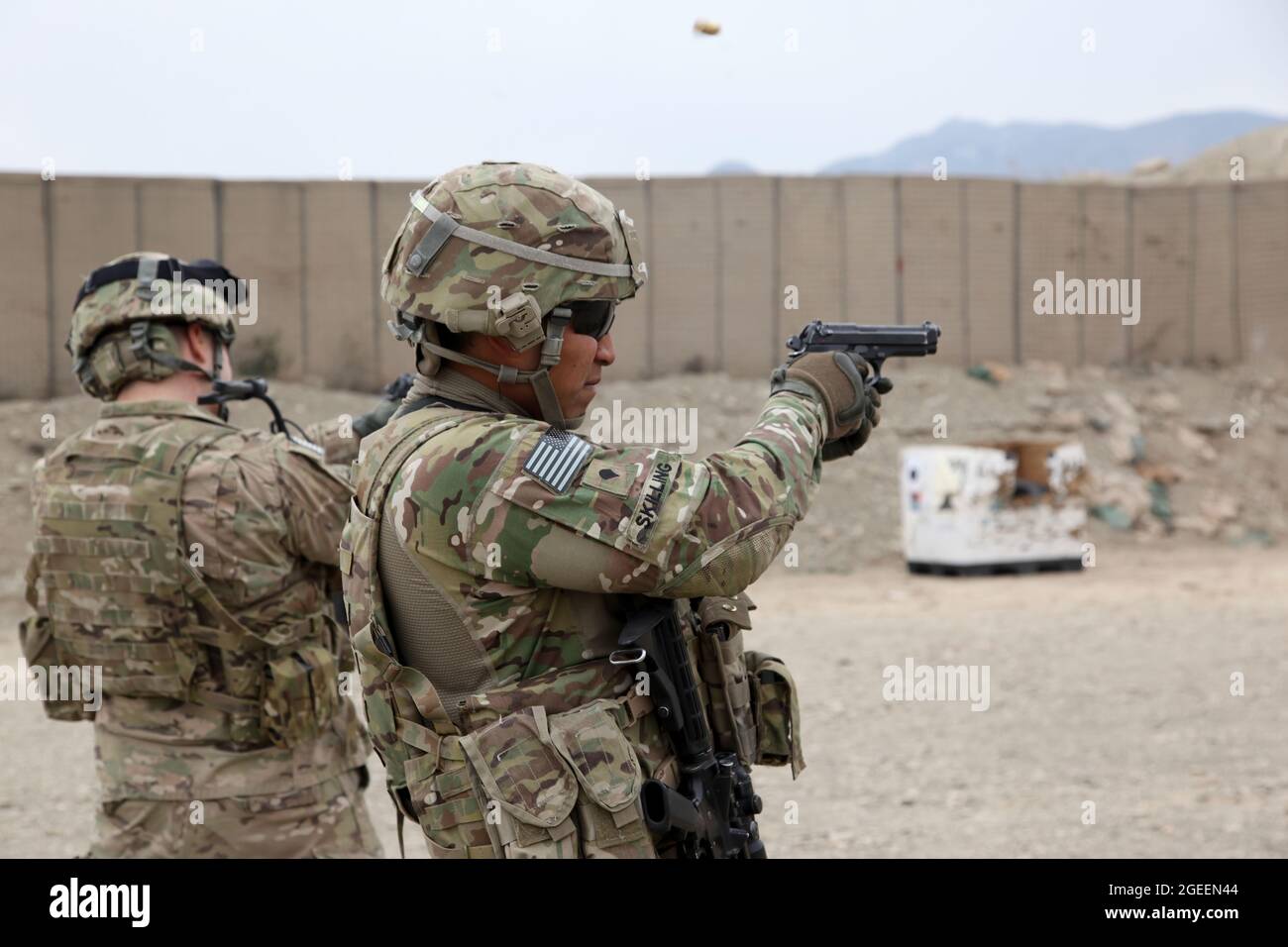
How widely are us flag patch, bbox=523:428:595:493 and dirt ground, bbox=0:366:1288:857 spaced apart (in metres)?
3.03

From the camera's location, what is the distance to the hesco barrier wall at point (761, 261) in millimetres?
15703

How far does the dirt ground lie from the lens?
18.9 feet

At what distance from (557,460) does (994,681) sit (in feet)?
22.7

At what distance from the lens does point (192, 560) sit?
3.32 metres

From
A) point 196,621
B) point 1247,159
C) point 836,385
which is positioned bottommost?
point 196,621

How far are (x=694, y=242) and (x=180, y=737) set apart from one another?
14406 mm

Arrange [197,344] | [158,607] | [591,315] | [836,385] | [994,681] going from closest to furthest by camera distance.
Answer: [591,315], [836,385], [158,607], [197,344], [994,681]

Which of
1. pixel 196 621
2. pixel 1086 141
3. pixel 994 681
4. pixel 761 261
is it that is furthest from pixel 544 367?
pixel 1086 141

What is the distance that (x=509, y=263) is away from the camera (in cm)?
217

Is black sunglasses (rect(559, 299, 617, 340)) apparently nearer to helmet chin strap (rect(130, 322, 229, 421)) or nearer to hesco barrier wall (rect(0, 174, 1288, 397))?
helmet chin strap (rect(130, 322, 229, 421))

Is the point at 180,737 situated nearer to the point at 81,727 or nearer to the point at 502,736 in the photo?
the point at 502,736

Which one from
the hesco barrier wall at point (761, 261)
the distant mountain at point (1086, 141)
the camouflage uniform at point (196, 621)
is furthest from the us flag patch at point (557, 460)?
the distant mountain at point (1086, 141)

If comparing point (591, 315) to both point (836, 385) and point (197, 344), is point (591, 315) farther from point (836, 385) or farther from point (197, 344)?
point (197, 344)

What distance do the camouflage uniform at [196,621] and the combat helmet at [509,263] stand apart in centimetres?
127
